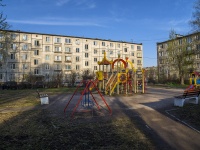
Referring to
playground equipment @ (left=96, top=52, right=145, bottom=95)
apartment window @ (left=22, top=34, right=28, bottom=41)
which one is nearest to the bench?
playground equipment @ (left=96, top=52, right=145, bottom=95)

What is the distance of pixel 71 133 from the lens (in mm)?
6211

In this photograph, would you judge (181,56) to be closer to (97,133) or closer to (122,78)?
(122,78)

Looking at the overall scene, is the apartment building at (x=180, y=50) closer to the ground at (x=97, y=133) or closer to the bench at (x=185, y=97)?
the bench at (x=185, y=97)

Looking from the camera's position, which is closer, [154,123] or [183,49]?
[154,123]

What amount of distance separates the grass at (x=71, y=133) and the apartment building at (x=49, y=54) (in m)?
37.7

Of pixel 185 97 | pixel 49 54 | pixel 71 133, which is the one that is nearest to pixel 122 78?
pixel 185 97

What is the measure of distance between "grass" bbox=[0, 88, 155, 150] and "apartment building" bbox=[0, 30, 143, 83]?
37.7 m

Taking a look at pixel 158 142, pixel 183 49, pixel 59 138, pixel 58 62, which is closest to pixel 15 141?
pixel 59 138

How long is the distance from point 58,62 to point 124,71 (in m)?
33.9

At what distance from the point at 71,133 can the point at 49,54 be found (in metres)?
45.1

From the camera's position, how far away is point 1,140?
5.54 metres

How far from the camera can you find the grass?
516cm

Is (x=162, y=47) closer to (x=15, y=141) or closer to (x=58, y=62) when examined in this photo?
(x=58, y=62)

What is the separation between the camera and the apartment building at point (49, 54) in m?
45.6
